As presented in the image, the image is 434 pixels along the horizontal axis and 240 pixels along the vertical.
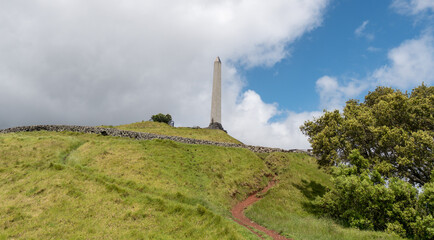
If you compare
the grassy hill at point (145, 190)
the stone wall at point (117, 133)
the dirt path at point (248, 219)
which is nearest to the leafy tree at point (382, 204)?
the grassy hill at point (145, 190)

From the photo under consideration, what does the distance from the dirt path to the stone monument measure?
31128 millimetres

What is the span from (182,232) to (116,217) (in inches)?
194

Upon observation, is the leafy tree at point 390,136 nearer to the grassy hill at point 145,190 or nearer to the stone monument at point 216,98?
the grassy hill at point 145,190

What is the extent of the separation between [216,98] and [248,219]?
44.4 metres

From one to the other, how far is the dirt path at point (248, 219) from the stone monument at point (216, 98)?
31128 mm

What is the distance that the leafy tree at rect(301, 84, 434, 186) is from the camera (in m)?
23.4

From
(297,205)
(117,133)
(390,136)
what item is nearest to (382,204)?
(390,136)

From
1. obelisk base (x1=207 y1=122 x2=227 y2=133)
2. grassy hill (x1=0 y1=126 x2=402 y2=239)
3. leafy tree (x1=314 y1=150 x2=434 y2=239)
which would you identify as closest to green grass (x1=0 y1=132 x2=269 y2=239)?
grassy hill (x1=0 y1=126 x2=402 y2=239)

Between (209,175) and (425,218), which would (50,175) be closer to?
(209,175)

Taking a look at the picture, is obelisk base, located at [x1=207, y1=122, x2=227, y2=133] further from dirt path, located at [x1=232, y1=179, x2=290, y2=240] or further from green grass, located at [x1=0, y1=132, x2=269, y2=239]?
dirt path, located at [x1=232, y1=179, x2=290, y2=240]

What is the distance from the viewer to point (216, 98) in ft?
211

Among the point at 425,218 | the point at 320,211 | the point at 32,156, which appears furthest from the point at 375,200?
the point at 32,156

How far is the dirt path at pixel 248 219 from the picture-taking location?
1851 centimetres

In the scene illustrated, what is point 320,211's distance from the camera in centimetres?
2711
